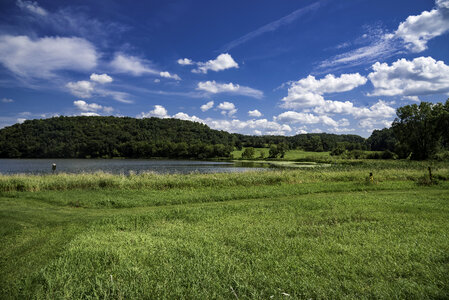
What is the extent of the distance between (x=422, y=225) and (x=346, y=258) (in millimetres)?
4568

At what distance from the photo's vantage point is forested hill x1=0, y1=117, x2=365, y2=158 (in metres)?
122

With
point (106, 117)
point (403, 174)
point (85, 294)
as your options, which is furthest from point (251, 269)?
point (106, 117)

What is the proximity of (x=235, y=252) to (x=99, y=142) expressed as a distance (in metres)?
134

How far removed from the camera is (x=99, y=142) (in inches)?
4953

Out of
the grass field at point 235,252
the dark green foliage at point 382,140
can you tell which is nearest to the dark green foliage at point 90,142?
the dark green foliage at point 382,140

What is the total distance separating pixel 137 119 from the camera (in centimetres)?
17912

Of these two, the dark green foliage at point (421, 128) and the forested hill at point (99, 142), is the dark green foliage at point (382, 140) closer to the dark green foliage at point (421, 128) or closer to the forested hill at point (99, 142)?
the forested hill at point (99, 142)

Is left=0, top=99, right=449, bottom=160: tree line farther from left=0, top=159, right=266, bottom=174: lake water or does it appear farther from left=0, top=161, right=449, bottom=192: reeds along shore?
left=0, top=161, right=449, bottom=192: reeds along shore

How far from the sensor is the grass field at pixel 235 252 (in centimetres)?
458

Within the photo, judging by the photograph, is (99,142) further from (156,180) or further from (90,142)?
(156,180)

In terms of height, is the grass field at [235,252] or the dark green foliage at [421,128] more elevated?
the dark green foliage at [421,128]

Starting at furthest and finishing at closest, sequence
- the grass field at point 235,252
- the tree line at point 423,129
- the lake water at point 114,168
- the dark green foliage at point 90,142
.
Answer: the dark green foliage at point 90,142 → the tree line at point 423,129 → the lake water at point 114,168 → the grass field at point 235,252

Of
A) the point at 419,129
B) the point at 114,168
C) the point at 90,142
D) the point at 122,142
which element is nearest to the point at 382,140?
the point at 419,129

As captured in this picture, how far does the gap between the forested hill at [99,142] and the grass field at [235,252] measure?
113 m
